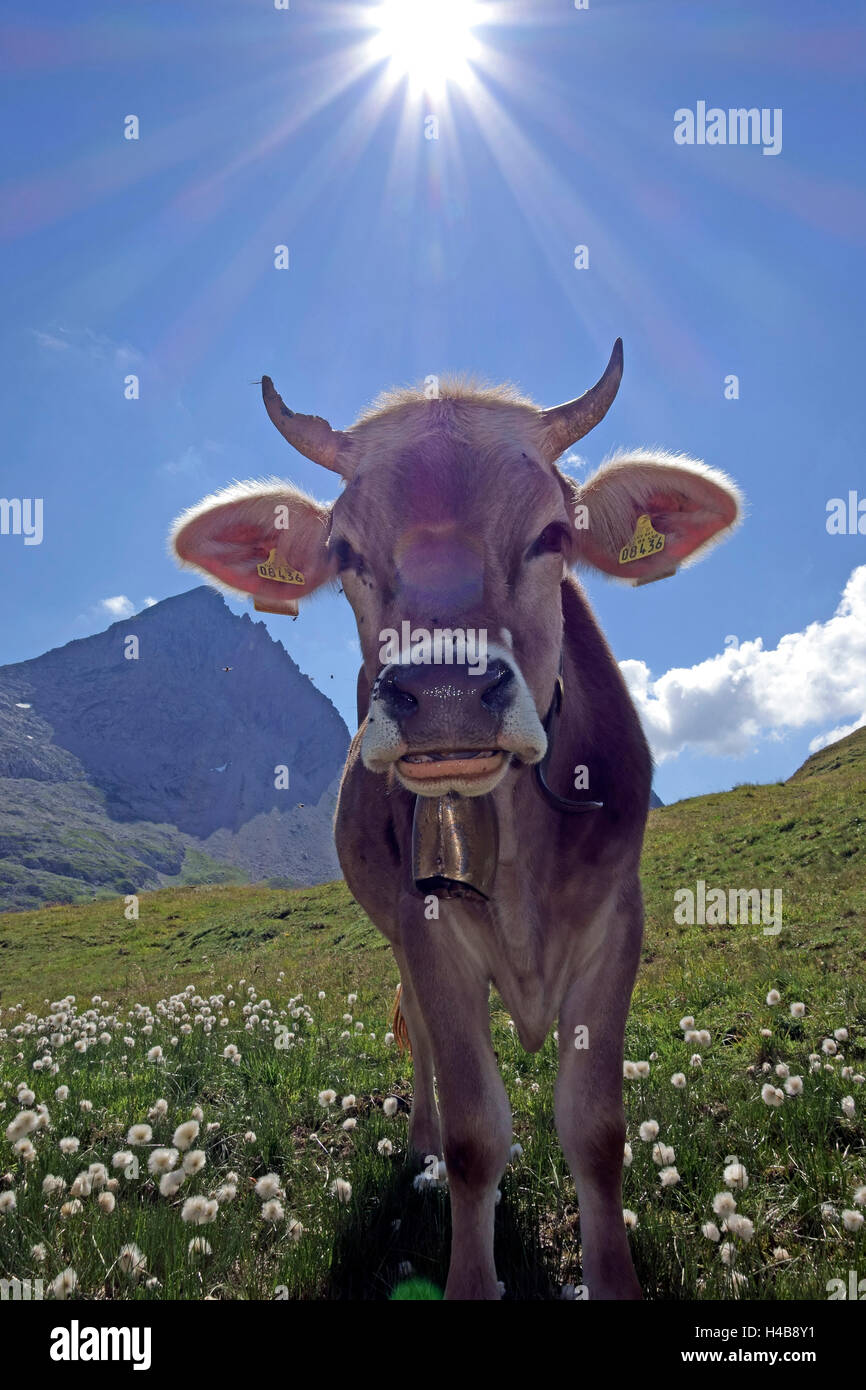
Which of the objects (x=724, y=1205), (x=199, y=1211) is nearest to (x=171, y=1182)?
(x=199, y=1211)

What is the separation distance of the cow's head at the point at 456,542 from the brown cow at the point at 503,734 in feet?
0.04

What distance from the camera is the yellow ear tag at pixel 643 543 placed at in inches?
193

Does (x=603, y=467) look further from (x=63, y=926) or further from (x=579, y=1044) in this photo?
(x=63, y=926)

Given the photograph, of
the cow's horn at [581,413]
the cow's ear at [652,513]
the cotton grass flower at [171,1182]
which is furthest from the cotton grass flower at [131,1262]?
the cow's horn at [581,413]

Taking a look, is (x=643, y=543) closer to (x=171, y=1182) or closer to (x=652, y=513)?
(x=652, y=513)

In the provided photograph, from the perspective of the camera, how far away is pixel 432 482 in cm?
367

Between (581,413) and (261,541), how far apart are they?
2327 mm

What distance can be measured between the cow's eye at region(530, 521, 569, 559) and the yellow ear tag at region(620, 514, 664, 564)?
1.16m

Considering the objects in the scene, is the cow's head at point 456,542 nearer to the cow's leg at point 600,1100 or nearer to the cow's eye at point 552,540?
the cow's eye at point 552,540

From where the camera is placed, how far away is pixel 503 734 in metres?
2.90

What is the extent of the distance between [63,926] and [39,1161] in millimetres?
54892

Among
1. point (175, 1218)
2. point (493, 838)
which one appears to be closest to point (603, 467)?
point (493, 838)

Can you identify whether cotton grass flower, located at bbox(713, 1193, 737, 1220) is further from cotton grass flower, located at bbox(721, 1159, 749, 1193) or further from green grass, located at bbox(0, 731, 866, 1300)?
cotton grass flower, located at bbox(721, 1159, 749, 1193)

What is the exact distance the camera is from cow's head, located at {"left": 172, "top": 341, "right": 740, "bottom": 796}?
2930 mm
